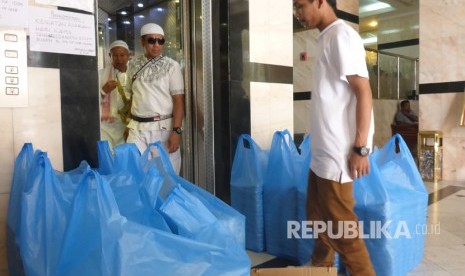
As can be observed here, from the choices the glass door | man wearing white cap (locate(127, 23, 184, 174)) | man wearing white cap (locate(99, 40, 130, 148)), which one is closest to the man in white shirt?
man wearing white cap (locate(127, 23, 184, 174))

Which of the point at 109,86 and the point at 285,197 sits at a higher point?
the point at 109,86

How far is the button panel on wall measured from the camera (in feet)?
5.07

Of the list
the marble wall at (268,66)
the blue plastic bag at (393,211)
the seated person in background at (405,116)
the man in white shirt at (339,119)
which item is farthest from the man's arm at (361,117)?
the seated person in background at (405,116)

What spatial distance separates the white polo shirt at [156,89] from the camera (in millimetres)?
2418

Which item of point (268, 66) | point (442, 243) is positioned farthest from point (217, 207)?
point (442, 243)

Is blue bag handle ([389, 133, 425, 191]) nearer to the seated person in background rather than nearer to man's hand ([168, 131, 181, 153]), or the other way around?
man's hand ([168, 131, 181, 153])

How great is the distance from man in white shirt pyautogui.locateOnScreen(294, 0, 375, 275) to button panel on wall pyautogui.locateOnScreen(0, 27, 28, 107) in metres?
1.15

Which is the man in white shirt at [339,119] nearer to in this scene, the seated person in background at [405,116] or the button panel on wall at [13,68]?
the button panel on wall at [13,68]

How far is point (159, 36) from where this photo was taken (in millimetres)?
2480

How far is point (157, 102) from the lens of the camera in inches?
95.3

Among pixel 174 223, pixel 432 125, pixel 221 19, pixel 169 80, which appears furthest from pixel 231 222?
pixel 432 125

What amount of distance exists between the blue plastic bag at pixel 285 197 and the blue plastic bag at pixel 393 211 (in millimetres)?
305

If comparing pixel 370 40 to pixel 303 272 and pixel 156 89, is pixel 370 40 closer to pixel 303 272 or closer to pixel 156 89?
pixel 156 89

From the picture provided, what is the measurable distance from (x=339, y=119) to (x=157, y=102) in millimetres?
1283
